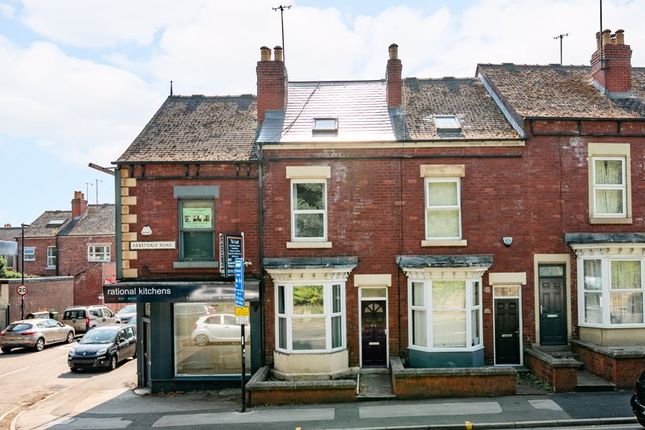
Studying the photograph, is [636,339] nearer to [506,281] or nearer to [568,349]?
[568,349]

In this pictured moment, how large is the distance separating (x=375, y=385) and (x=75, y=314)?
76.3ft

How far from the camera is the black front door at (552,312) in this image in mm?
16375

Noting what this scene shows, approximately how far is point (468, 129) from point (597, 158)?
390 centimetres

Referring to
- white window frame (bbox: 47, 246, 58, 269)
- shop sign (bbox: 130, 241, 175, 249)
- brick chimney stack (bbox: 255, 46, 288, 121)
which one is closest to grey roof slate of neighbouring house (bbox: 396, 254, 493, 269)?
brick chimney stack (bbox: 255, 46, 288, 121)

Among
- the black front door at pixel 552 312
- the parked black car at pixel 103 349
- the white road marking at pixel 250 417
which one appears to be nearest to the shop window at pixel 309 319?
the white road marking at pixel 250 417

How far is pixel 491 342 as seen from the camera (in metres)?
16.2

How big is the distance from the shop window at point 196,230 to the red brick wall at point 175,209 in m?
0.19

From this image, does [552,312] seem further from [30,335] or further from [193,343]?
[30,335]

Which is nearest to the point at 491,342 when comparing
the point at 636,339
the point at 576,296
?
the point at 576,296

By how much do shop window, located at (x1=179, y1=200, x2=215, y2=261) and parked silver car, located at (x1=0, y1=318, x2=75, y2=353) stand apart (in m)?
14.3

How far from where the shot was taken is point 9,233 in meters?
50.8

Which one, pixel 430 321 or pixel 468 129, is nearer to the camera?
pixel 430 321

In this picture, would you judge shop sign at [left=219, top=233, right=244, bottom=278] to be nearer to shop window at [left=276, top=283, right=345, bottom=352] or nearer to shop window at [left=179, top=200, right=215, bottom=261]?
shop window at [left=179, top=200, right=215, bottom=261]

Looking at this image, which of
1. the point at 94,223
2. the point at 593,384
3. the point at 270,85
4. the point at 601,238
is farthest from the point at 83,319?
the point at 601,238
